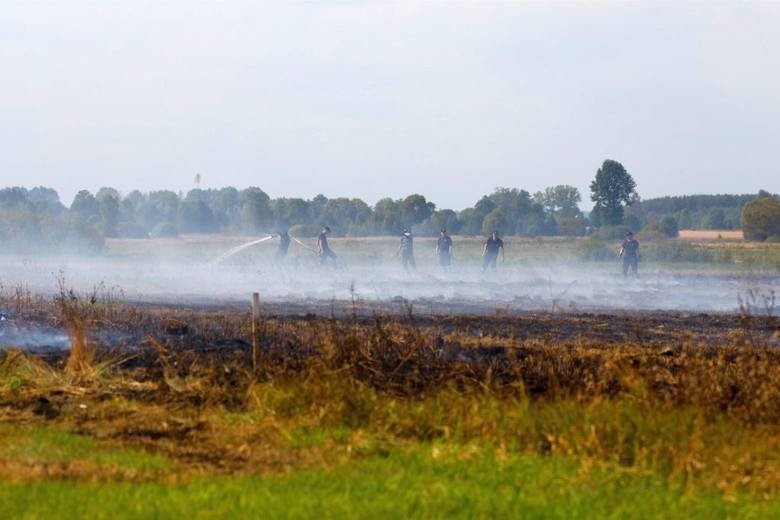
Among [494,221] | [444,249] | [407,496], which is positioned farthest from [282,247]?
[494,221]

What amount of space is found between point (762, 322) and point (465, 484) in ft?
54.8

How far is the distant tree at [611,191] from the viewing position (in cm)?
8562

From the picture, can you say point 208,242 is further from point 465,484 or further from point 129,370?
point 465,484

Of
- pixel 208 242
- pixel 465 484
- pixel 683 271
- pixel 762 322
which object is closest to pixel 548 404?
pixel 465 484

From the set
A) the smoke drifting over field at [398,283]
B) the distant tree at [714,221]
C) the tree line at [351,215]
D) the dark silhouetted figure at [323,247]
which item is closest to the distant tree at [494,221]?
the tree line at [351,215]

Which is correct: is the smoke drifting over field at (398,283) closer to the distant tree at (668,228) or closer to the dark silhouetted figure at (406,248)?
the dark silhouetted figure at (406,248)

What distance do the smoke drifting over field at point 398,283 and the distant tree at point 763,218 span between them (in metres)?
18.7

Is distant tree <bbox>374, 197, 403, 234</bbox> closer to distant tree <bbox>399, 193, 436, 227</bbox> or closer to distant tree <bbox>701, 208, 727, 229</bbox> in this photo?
distant tree <bbox>399, 193, 436, 227</bbox>

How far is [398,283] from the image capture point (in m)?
39.5

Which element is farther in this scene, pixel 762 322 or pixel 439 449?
pixel 762 322

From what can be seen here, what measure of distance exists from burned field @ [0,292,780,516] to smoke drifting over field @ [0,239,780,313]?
11469mm

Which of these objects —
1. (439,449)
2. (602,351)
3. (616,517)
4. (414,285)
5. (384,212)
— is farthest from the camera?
(384,212)

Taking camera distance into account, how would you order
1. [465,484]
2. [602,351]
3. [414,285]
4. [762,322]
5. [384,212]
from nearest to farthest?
[465,484], [602,351], [762,322], [414,285], [384,212]

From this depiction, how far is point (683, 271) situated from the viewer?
165 ft
